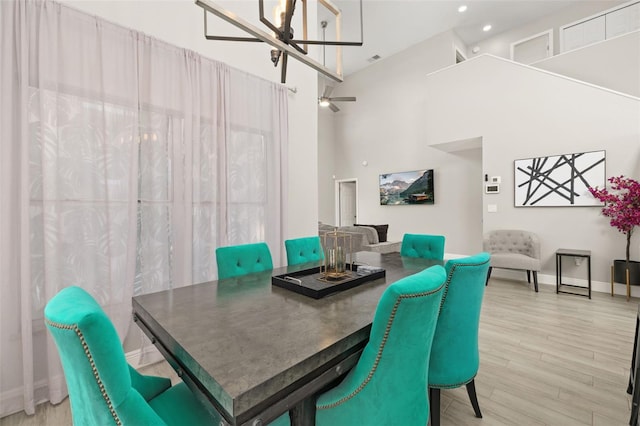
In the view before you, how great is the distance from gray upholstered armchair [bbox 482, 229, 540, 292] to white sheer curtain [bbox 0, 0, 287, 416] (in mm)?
4097

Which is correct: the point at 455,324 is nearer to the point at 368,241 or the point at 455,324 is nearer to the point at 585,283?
the point at 585,283

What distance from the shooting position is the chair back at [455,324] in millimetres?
1333

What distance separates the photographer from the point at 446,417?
1.65m

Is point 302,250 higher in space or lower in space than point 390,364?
higher

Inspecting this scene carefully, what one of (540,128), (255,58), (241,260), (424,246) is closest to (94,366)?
(241,260)

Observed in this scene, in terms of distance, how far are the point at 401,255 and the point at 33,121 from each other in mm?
2915

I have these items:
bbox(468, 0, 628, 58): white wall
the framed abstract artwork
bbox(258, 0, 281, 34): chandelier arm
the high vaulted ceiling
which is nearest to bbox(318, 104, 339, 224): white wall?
the high vaulted ceiling

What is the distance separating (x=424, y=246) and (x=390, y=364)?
5.91 feet

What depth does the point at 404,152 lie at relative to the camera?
734 centimetres

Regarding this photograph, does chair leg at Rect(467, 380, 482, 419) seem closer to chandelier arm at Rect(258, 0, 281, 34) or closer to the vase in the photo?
chandelier arm at Rect(258, 0, 281, 34)

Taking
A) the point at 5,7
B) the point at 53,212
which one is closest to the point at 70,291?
the point at 53,212

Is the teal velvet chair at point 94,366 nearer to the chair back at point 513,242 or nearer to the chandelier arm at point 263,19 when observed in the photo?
the chandelier arm at point 263,19

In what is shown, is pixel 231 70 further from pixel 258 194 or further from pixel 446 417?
pixel 446 417

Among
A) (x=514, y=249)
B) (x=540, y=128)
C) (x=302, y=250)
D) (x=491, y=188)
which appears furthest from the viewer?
(x=491, y=188)
